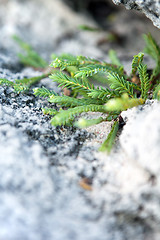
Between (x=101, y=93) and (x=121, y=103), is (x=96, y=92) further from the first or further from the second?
(x=121, y=103)

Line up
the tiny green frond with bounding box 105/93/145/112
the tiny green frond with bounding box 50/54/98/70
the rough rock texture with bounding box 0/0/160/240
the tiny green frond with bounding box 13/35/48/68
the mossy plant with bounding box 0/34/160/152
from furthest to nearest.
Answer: the tiny green frond with bounding box 13/35/48/68
the tiny green frond with bounding box 50/54/98/70
the mossy plant with bounding box 0/34/160/152
the tiny green frond with bounding box 105/93/145/112
the rough rock texture with bounding box 0/0/160/240

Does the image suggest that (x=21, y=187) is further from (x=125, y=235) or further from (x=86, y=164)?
(x=125, y=235)

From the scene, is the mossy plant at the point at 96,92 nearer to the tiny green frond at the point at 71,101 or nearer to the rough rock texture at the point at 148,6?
the tiny green frond at the point at 71,101

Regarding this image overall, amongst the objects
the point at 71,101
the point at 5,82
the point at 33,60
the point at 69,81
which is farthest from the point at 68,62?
the point at 33,60

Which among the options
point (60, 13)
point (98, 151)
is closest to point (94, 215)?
point (98, 151)

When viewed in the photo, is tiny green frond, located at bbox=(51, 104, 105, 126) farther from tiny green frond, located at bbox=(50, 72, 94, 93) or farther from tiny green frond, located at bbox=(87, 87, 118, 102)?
tiny green frond, located at bbox=(50, 72, 94, 93)

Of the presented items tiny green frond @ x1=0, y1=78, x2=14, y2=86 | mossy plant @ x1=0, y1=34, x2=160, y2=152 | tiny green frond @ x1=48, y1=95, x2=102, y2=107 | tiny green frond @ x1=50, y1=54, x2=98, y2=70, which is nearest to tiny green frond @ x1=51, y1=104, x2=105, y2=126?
mossy plant @ x1=0, y1=34, x2=160, y2=152
